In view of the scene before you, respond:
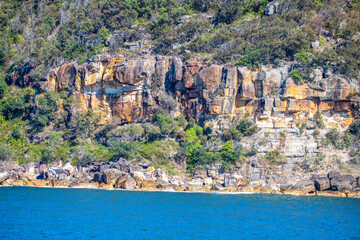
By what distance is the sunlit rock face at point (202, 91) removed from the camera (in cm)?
6028

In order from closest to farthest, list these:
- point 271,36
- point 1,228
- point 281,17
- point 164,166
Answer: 1. point 1,228
2. point 164,166
3. point 271,36
4. point 281,17

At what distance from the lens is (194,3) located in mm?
88000

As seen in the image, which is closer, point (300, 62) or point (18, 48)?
point (300, 62)

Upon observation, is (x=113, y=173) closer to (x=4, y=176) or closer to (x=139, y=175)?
(x=139, y=175)

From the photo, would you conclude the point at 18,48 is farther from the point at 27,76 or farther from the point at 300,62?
the point at 300,62

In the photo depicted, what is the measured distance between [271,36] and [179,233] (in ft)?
165

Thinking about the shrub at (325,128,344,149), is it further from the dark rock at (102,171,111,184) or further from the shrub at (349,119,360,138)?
the dark rock at (102,171,111,184)

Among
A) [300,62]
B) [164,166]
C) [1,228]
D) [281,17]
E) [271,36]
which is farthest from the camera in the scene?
[281,17]

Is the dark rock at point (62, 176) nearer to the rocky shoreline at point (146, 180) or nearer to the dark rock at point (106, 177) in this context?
the rocky shoreline at point (146, 180)

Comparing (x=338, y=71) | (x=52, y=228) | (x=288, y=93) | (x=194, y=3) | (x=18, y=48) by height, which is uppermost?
(x=194, y=3)

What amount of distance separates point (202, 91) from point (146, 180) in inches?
774

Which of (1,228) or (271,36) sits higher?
(271,36)

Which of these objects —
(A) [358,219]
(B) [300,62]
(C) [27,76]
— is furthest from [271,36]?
(C) [27,76]

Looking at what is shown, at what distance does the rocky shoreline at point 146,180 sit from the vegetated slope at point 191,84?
222 centimetres
